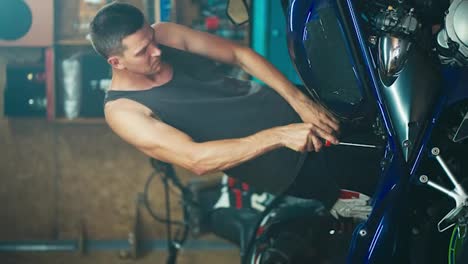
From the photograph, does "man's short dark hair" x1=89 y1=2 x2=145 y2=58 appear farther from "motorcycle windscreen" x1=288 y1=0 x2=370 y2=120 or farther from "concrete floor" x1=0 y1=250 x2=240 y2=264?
"concrete floor" x1=0 y1=250 x2=240 y2=264

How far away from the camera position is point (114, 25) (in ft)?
6.58

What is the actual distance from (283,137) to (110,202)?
0.66 m

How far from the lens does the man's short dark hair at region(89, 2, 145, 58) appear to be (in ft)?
6.56

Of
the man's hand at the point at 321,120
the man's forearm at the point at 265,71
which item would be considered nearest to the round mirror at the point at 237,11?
the man's forearm at the point at 265,71

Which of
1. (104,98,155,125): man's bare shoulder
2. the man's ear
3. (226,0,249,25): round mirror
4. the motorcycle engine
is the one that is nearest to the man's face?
the man's ear

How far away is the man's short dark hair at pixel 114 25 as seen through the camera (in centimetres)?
200

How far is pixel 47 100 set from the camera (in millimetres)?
2119

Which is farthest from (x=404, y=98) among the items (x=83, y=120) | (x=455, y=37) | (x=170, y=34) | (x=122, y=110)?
(x=83, y=120)

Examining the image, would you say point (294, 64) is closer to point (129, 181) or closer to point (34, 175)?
point (129, 181)

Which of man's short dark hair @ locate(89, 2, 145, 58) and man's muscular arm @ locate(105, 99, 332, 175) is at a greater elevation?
man's short dark hair @ locate(89, 2, 145, 58)

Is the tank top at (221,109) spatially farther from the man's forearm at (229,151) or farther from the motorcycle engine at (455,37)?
the motorcycle engine at (455,37)

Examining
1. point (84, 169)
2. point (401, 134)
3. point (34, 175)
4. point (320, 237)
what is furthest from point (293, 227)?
point (34, 175)

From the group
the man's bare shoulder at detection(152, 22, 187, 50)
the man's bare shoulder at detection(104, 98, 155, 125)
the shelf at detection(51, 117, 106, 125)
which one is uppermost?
the man's bare shoulder at detection(152, 22, 187, 50)

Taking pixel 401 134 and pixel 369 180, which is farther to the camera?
pixel 369 180
